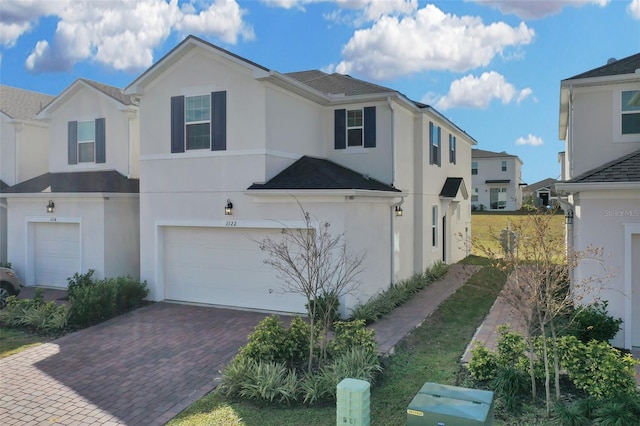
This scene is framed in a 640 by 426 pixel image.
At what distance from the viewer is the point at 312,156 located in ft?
48.7

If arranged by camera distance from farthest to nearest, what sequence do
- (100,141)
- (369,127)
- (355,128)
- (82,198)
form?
(100,141), (355,128), (369,127), (82,198)

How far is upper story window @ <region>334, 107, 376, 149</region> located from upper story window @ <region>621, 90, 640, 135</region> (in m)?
6.80

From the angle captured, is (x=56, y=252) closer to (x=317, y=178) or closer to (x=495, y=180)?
(x=317, y=178)

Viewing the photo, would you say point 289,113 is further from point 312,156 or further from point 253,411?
point 253,411

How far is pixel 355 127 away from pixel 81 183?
9505mm

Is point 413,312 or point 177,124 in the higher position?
point 177,124

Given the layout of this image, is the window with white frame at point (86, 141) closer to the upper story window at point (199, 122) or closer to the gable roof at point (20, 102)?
the gable roof at point (20, 102)

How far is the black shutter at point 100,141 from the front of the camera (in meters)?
16.1

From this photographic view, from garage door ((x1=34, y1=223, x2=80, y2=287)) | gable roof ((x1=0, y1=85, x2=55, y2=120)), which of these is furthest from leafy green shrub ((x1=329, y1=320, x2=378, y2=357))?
gable roof ((x1=0, y1=85, x2=55, y2=120))

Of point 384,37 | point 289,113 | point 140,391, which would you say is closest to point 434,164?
point 384,37

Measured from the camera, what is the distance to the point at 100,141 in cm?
1617

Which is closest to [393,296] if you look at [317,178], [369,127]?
[317,178]

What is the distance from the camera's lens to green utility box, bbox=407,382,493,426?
14.7ft

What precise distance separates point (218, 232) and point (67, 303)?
4839 millimetres
